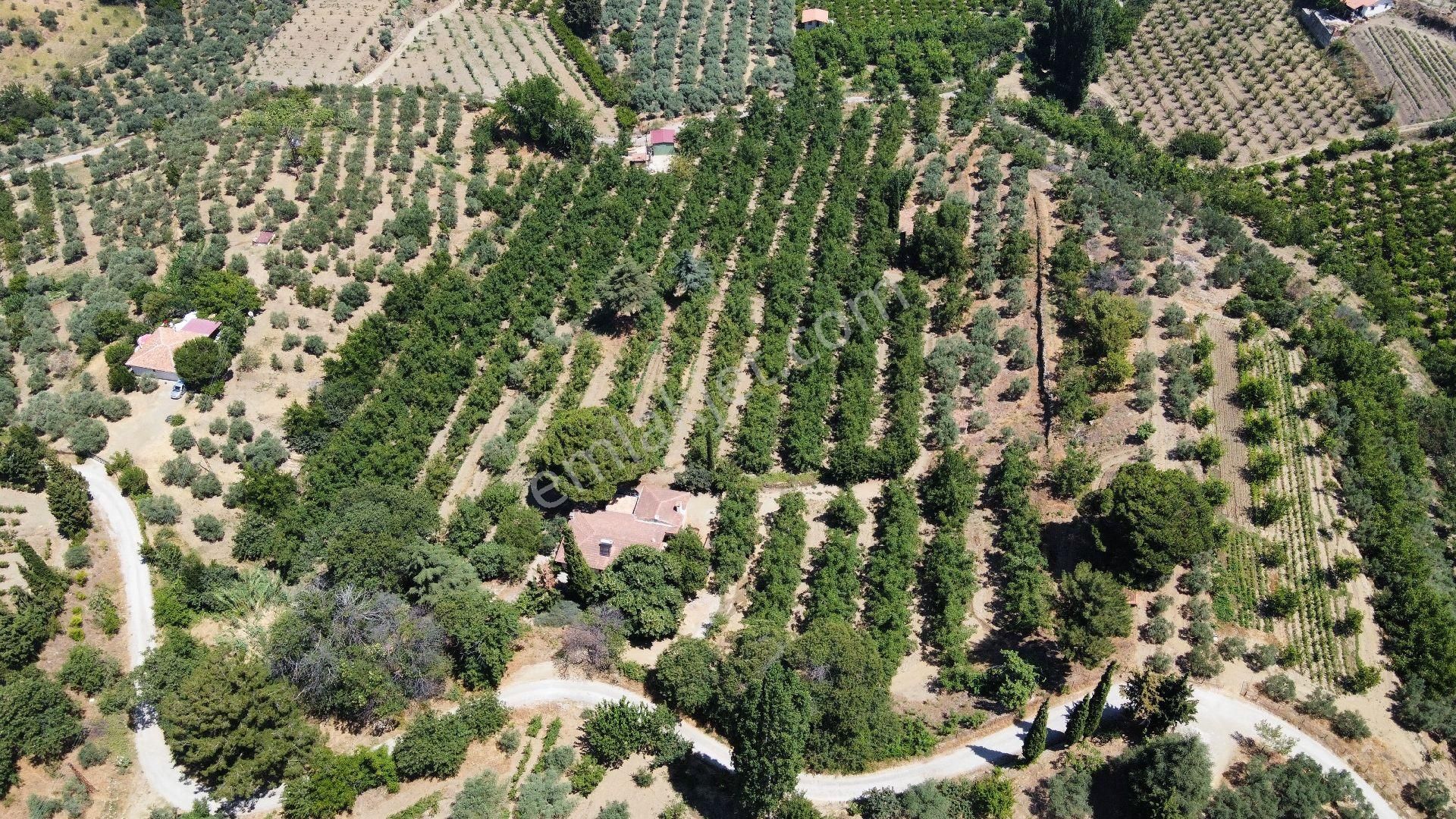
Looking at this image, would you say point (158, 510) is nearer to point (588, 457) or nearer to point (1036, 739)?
point (588, 457)

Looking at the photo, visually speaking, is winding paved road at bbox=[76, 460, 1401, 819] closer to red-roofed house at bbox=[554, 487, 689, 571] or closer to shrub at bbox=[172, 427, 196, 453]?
red-roofed house at bbox=[554, 487, 689, 571]

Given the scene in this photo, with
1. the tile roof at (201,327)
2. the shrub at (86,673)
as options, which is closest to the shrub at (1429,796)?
the shrub at (86,673)

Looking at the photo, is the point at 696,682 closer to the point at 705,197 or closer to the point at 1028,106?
the point at 705,197

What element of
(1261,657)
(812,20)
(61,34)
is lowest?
(61,34)

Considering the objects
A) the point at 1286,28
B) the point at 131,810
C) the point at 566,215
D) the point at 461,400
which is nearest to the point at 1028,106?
the point at 1286,28

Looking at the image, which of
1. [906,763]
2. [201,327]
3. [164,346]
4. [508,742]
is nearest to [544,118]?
[201,327]

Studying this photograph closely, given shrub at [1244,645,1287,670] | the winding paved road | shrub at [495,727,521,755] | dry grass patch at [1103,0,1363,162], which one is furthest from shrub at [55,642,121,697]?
dry grass patch at [1103,0,1363,162]
